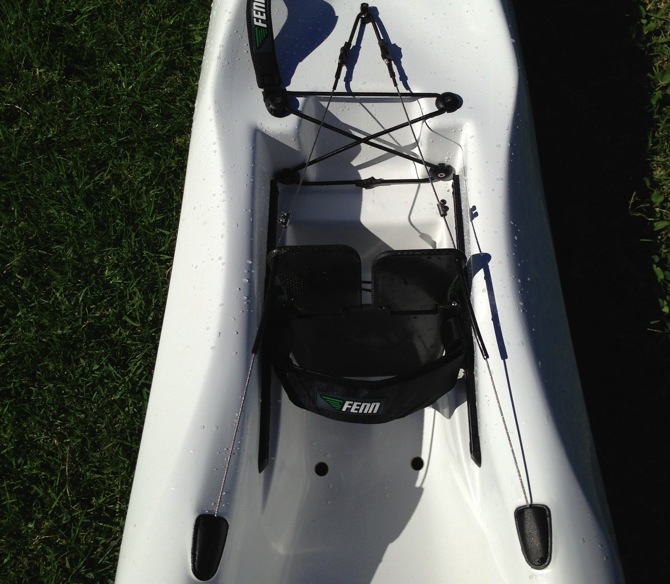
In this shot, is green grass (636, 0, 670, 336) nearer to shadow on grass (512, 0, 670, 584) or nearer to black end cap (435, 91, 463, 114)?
shadow on grass (512, 0, 670, 584)

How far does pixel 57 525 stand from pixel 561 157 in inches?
104

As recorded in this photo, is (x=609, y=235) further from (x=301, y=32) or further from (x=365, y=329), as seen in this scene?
(x=301, y=32)

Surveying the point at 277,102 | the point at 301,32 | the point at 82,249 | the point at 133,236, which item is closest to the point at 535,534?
the point at 277,102

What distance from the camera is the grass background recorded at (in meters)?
2.56

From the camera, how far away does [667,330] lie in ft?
8.98

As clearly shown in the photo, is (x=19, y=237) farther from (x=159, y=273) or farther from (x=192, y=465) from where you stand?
(x=192, y=465)

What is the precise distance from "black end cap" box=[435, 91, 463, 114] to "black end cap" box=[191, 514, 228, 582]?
1.45 meters

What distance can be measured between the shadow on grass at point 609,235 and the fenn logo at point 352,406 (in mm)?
1230

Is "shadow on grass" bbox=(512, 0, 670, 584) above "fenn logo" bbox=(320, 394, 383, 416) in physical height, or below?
above

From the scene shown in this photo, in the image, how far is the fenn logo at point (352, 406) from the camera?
5.98 ft

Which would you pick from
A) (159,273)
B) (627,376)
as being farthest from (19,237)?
(627,376)

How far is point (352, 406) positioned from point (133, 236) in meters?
1.54

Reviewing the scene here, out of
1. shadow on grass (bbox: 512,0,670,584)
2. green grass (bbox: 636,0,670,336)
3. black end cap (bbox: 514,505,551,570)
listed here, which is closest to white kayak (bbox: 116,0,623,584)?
black end cap (bbox: 514,505,551,570)

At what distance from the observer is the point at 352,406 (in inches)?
72.0
